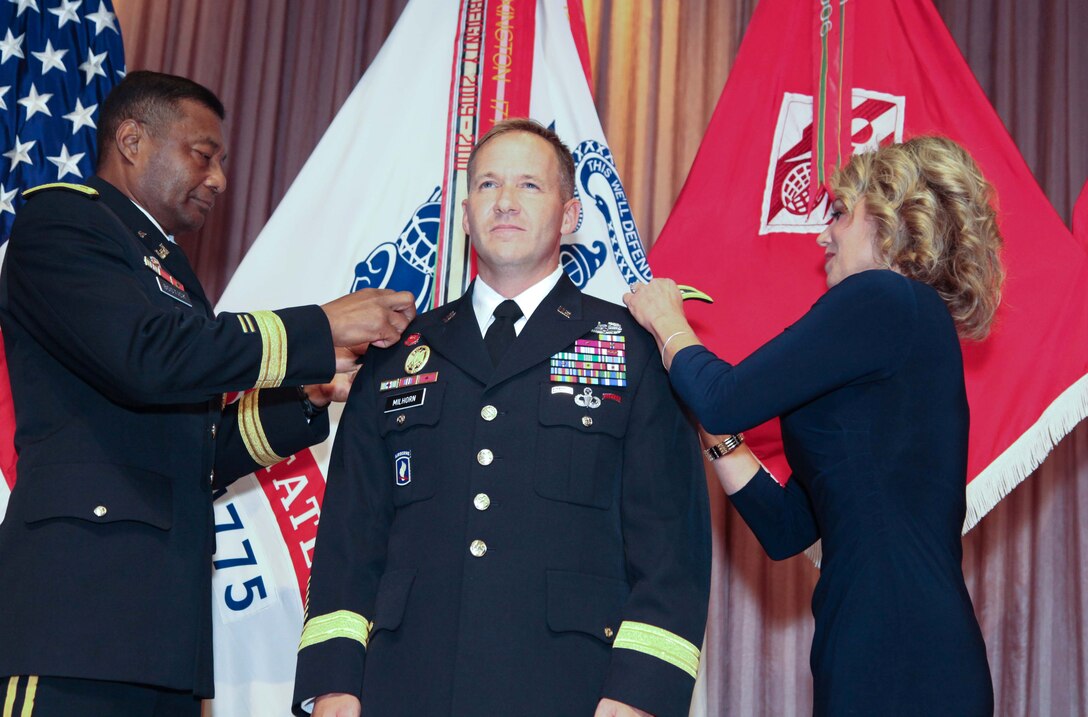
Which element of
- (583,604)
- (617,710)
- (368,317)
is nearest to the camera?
(617,710)

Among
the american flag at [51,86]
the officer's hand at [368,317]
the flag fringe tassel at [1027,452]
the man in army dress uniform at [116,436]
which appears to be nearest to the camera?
the man in army dress uniform at [116,436]

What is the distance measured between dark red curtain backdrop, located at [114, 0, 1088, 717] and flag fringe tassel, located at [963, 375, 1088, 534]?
711 mm

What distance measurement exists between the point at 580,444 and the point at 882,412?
23.8 inches

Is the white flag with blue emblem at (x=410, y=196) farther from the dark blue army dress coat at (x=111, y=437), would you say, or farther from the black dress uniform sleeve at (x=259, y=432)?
the dark blue army dress coat at (x=111, y=437)

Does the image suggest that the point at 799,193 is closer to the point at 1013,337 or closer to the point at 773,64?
the point at 773,64

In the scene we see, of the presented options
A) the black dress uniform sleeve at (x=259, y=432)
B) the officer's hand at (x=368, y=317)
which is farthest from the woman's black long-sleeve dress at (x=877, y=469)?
the black dress uniform sleeve at (x=259, y=432)

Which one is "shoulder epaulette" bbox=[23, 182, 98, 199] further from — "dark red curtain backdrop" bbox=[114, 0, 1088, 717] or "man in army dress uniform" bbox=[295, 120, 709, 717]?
"dark red curtain backdrop" bbox=[114, 0, 1088, 717]

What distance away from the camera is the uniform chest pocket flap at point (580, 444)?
2.21 m

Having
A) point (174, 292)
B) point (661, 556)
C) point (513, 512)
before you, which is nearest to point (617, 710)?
point (661, 556)

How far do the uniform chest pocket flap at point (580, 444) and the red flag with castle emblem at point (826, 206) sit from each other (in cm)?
107

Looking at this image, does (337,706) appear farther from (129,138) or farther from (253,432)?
(129,138)

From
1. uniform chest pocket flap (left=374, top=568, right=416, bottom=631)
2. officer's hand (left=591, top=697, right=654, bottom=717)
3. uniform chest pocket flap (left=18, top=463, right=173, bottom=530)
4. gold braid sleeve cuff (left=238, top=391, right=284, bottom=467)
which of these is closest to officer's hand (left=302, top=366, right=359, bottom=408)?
gold braid sleeve cuff (left=238, top=391, right=284, bottom=467)

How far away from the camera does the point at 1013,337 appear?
3.20m

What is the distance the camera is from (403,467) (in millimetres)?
2324
